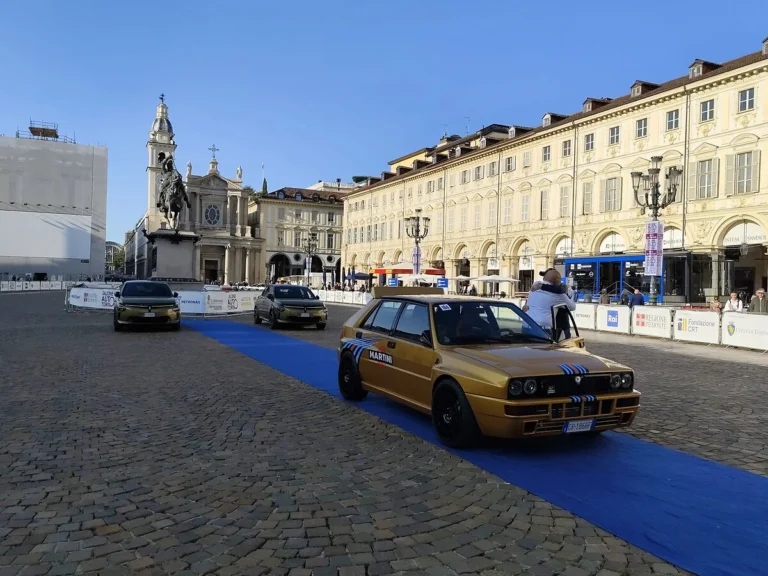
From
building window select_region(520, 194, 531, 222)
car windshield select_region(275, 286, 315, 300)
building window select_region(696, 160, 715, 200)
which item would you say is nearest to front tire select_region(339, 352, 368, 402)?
car windshield select_region(275, 286, 315, 300)

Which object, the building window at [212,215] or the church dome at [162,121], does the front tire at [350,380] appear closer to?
the building window at [212,215]

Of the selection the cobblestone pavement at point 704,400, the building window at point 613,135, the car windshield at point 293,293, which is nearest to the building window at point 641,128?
the building window at point 613,135

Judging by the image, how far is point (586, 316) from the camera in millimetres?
24312

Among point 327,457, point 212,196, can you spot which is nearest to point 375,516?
point 327,457

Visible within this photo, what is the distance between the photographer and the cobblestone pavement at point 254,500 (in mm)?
3604

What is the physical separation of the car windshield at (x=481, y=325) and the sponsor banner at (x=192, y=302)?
2080 centimetres

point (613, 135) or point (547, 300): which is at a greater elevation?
point (613, 135)

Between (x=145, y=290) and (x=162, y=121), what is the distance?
300 ft

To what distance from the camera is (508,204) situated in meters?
50.6

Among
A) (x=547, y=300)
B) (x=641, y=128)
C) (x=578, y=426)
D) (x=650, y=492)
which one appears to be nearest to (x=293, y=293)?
(x=547, y=300)

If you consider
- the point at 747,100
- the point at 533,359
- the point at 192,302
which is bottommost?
the point at 192,302

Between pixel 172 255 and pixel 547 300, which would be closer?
pixel 547 300

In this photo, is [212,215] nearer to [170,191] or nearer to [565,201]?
[565,201]

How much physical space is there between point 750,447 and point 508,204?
45.5 m
